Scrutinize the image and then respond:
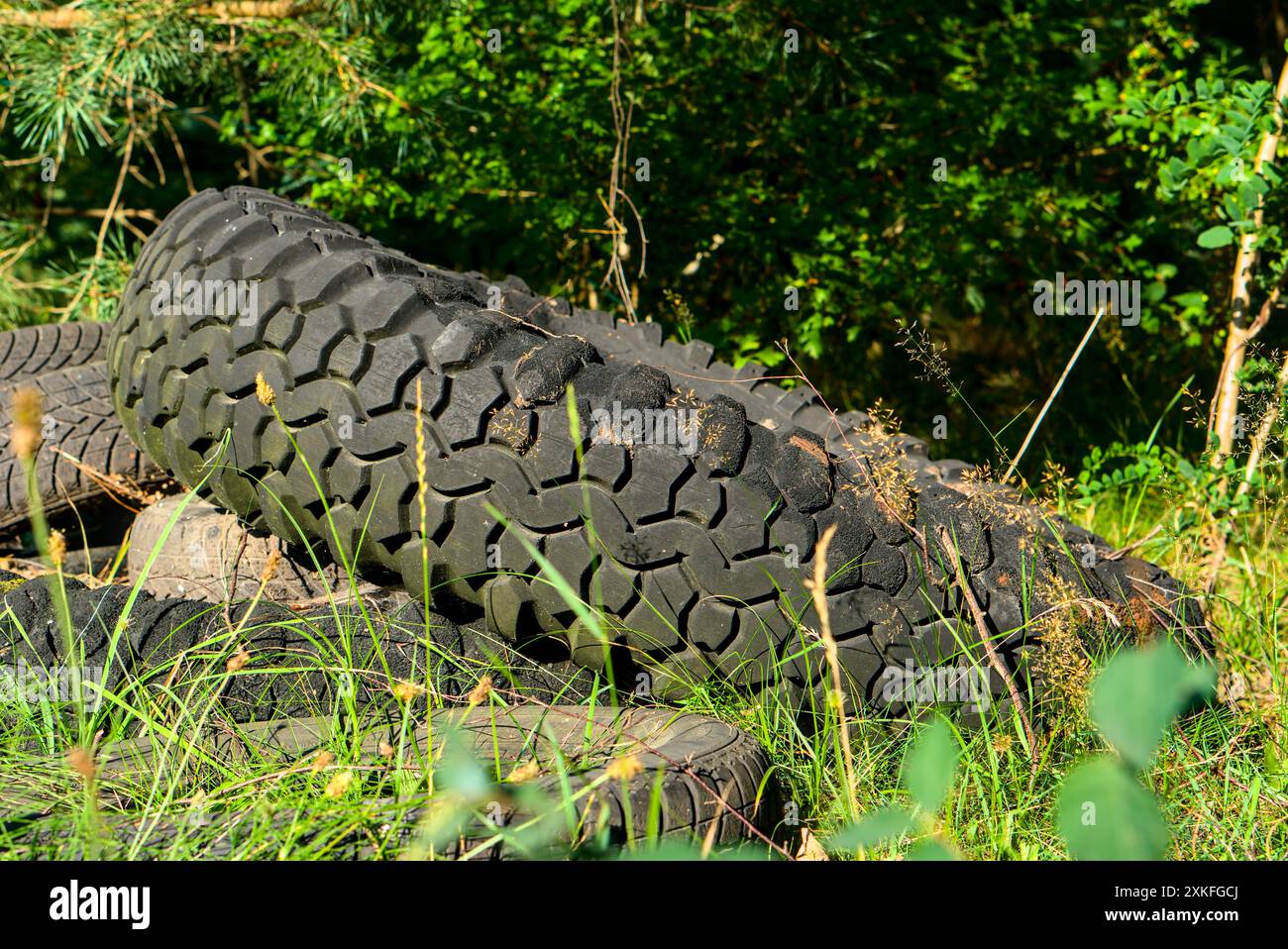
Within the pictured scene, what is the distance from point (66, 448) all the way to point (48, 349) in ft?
1.65

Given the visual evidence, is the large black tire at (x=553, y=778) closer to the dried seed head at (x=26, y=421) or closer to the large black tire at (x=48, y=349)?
the dried seed head at (x=26, y=421)

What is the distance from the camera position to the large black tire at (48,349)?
3.29m

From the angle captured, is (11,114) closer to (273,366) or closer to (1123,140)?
(273,366)

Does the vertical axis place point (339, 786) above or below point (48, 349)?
below

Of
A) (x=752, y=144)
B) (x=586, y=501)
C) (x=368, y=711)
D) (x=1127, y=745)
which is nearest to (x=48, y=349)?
(x=368, y=711)

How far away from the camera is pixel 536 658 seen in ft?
7.23

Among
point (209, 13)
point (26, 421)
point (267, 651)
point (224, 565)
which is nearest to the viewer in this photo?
point (26, 421)

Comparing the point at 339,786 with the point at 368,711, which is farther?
the point at 368,711

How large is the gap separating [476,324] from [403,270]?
0.39 metres

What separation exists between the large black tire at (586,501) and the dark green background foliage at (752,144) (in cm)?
167

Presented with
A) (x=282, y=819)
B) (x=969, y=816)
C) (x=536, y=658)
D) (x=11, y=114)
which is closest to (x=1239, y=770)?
(x=969, y=816)

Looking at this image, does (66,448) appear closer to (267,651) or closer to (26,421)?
(267,651)

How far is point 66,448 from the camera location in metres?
3.00

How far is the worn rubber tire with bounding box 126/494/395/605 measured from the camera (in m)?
2.51
